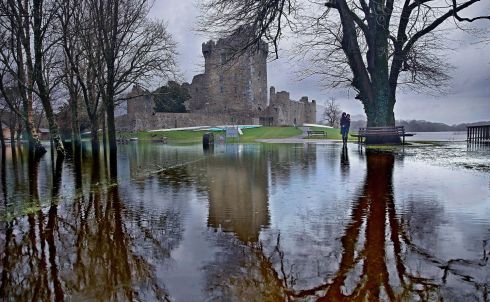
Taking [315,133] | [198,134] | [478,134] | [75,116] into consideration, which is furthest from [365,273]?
[198,134]

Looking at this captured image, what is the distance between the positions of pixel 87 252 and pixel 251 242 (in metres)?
1.66

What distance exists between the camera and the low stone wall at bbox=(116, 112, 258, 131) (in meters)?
59.4

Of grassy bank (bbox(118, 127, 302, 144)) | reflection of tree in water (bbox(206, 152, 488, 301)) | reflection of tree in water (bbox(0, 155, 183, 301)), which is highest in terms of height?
grassy bank (bbox(118, 127, 302, 144))

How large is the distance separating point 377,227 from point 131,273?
2.91 m

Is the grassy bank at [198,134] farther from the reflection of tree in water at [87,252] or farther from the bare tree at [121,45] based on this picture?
the reflection of tree in water at [87,252]

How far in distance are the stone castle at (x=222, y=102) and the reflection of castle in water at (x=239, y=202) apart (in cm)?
5010

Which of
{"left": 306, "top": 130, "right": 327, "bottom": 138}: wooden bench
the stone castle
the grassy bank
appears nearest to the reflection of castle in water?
{"left": 306, "top": 130, "right": 327, "bottom": 138}: wooden bench

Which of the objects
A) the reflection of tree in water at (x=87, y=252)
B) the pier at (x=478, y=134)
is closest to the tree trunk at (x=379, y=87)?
the pier at (x=478, y=134)

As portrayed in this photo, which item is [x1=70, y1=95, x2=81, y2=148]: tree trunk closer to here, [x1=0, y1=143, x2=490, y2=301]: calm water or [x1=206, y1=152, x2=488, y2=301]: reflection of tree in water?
[x1=0, y1=143, x2=490, y2=301]: calm water

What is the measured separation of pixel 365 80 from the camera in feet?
69.3

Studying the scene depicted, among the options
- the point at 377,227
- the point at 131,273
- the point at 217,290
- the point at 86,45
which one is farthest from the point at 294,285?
the point at 86,45

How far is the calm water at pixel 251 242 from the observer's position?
3.14m

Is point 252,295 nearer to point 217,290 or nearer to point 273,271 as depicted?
point 217,290

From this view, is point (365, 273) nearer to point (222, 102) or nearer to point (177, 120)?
point (177, 120)
